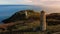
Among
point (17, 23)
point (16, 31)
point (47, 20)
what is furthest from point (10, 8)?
point (47, 20)

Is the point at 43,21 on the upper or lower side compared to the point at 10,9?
lower

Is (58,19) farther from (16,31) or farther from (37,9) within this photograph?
(16,31)

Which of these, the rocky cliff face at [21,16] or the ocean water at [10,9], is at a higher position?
the ocean water at [10,9]

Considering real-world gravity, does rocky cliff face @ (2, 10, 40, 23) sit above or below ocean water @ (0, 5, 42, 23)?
below

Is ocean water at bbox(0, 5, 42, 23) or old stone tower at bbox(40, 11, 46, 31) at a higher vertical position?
ocean water at bbox(0, 5, 42, 23)

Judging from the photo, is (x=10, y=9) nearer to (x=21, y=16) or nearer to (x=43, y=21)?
(x=21, y=16)

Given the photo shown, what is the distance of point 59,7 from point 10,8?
70 cm

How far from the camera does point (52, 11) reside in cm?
150

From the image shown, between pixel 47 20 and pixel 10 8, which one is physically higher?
pixel 10 8

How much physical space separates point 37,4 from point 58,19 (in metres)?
0.37

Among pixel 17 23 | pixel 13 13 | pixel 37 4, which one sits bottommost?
pixel 17 23

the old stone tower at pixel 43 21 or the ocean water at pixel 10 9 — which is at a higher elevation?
the ocean water at pixel 10 9

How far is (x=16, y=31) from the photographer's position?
1467mm

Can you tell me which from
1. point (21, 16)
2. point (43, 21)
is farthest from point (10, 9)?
point (43, 21)
